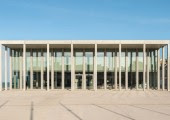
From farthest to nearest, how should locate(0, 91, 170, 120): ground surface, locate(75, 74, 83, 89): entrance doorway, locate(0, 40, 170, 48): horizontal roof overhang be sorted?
locate(75, 74, 83, 89): entrance doorway → locate(0, 40, 170, 48): horizontal roof overhang → locate(0, 91, 170, 120): ground surface

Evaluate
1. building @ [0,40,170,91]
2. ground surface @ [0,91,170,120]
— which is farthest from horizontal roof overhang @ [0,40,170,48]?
ground surface @ [0,91,170,120]

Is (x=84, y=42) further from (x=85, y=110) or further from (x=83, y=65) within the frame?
(x=85, y=110)

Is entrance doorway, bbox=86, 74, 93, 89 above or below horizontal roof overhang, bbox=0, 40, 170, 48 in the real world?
below

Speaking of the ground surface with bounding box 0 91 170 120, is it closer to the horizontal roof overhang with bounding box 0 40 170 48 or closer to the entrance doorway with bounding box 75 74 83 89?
the horizontal roof overhang with bounding box 0 40 170 48

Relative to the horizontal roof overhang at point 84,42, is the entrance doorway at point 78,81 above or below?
below

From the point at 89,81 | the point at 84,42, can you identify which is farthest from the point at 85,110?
the point at 89,81

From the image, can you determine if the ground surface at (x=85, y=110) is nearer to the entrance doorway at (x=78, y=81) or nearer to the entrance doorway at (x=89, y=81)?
the entrance doorway at (x=89, y=81)

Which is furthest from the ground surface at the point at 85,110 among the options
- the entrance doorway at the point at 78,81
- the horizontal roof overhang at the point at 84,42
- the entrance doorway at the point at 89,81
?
the entrance doorway at the point at 78,81

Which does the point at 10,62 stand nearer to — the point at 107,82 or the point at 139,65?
the point at 107,82

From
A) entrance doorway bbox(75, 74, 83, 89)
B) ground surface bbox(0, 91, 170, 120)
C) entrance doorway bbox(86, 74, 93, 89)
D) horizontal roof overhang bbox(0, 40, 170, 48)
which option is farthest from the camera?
entrance doorway bbox(75, 74, 83, 89)

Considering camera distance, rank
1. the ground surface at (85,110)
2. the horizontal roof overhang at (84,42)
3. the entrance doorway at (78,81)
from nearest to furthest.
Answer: the ground surface at (85,110)
the horizontal roof overhang at (84,42)
the entrance doorway at (78,81)

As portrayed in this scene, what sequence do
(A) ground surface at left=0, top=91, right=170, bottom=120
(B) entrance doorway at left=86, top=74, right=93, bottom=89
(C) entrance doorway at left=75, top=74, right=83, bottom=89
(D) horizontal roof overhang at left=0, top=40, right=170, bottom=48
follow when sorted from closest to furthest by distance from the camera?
(A) ground surface at left=0, top=91, right=170, bottom=120 < (D) horizontal roof overhang at left=0, top=40, right=170, bottom=48 < (B) entrance doorway at left=86, top=74, right=93, bottom=89 < (C) entrance doorway at left=75, top=74, right=83, bottom=89

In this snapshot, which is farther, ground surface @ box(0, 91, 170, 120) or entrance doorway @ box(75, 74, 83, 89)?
entrance doorway @ box(75, 74, 83, 89)

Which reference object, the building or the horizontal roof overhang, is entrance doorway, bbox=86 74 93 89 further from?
the horizontal roof overhang
